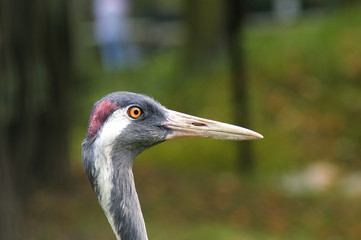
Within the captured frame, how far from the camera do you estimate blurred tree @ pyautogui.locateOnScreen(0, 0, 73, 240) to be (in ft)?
21.8

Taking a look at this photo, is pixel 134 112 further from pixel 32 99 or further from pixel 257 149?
pixel 257 149

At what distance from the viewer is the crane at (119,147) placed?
2.89m

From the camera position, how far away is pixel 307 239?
281 inches

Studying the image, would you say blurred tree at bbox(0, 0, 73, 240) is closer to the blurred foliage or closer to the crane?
the blurred foliage

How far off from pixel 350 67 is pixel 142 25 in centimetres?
1218

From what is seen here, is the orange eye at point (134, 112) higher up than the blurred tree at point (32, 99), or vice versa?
Answer: the orange eye at point (134, 112)

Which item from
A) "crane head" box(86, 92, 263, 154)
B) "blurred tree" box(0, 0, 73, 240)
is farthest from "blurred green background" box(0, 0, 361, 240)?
"crane head" box(86, 92, 263, 154)

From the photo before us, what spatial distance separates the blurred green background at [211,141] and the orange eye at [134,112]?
10.7 ft

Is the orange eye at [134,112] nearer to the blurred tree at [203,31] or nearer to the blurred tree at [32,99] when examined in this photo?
the blurred tree at [32,99]

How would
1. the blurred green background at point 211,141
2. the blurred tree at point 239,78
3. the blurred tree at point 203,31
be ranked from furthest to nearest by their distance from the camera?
1. the blurred tree at point 203,31
2. the blurred tree at point 239,78
3. the blurred green background at point 211,141

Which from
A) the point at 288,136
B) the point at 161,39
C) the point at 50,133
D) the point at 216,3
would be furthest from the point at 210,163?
the point at 161,39

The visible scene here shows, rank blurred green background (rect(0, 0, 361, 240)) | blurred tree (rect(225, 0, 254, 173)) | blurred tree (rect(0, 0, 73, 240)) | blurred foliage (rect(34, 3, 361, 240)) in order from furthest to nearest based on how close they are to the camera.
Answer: blurred tree (rect(225, 0, 254, 173)) → blurred foliage (rect(34, 3, 361, 240)) → blurred green background (rect(0, 0, 361, 240)) → blurred tree (rect(0, 0, 73, 240))

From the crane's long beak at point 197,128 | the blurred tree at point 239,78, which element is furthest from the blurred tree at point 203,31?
the crane's long beak at point 197,128

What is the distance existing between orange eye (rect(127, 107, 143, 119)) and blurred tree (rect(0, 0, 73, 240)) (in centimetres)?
325
